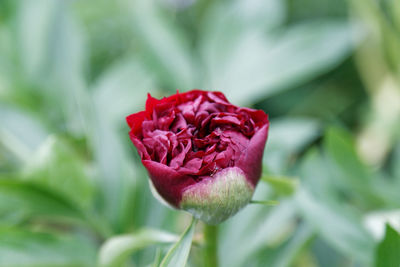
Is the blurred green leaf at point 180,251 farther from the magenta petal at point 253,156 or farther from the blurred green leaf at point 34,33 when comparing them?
the blurred green leaf at point 34,33

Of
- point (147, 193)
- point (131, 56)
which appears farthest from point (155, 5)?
point (147, 193)

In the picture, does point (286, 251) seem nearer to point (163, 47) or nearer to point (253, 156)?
point (253, 156)

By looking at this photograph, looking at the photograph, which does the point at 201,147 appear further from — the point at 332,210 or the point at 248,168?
the point at 332,210

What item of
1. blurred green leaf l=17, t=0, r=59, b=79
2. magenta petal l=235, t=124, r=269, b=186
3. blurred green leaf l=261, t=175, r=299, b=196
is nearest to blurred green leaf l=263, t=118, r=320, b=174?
blurred green leaf l=261, t=175, r=299, b=196

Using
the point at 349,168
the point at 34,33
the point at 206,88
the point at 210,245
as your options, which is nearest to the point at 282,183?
the point at 210,245

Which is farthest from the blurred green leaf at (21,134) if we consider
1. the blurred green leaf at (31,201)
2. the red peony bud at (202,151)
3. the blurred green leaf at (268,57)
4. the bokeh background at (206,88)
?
the red peony bud at (202,151)

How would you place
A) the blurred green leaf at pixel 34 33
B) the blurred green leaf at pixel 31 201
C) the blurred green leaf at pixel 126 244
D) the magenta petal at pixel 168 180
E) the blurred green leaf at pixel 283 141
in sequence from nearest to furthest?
the magenta petal at pixel 168 180 < the blurred green leaf at pixel 126 244 < the blurred green leaf at pixel 31 201 < the blurred green leaf at pixel 283 141 < the blurred green leaf at pixel 34 33
